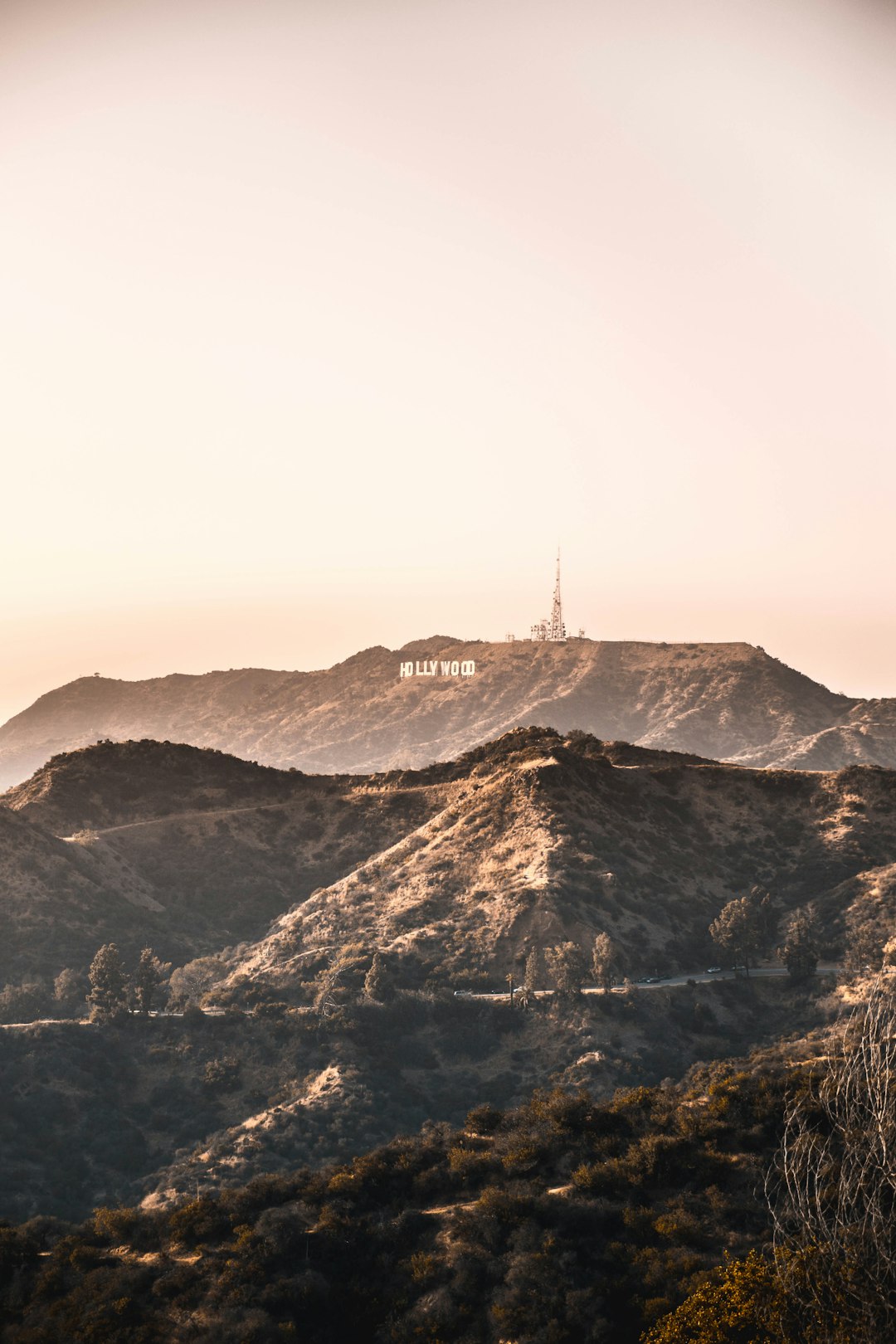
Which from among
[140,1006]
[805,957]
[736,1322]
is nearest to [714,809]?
[805,957]

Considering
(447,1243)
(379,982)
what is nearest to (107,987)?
(379,982)

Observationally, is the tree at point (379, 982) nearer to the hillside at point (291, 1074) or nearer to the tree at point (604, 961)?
the hillside at point (291, 1074)

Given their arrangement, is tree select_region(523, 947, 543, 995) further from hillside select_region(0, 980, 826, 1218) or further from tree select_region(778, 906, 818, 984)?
tree select_region(778, 906, 818, 984)

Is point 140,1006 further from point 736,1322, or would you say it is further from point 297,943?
point 736,1322

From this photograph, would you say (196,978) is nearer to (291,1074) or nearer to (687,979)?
(291,1074)

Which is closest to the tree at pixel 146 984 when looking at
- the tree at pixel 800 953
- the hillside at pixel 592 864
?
the hillside at pixel 592 864

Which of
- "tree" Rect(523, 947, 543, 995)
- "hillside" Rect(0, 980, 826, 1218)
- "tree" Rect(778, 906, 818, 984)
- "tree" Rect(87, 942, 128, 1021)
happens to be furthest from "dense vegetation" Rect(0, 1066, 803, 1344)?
"tree" Rect(778, 906, 818, 984)
